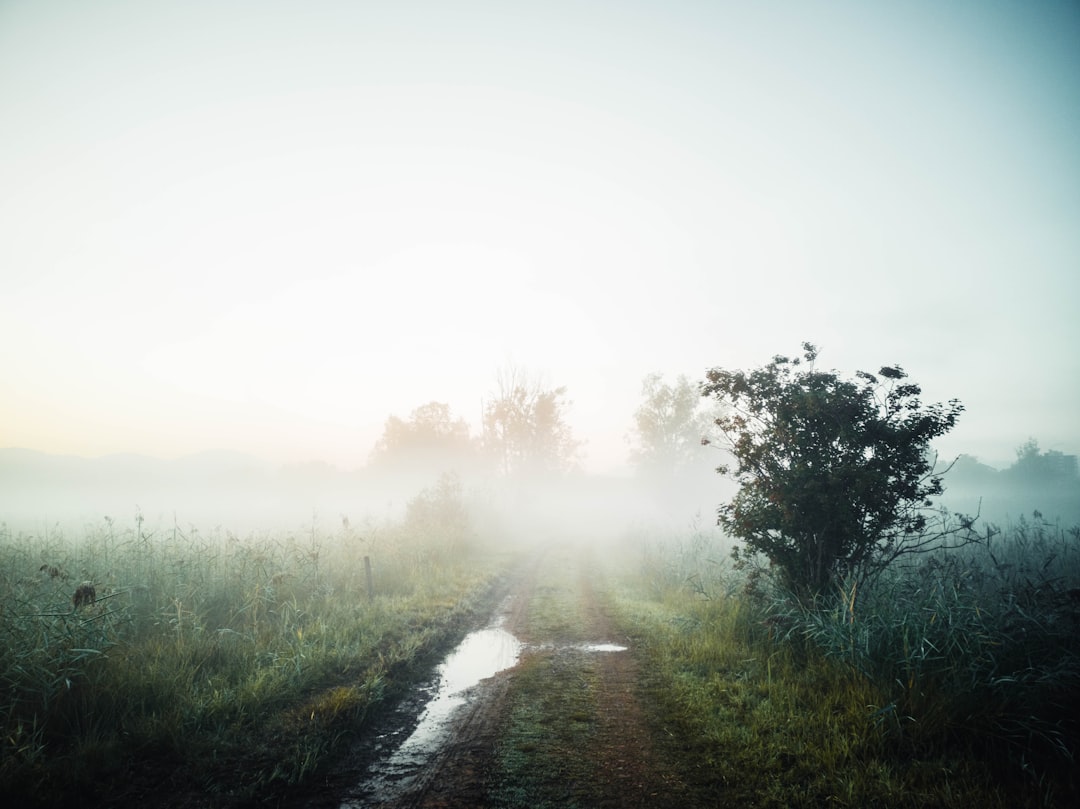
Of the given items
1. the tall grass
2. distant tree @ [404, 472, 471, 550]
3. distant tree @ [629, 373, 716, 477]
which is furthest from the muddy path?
distant tree @ [629, 373, 716, 477]

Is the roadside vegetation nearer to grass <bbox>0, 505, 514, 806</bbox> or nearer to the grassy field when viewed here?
the grassy field

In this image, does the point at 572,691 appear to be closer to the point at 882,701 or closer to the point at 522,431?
the point at 882,701

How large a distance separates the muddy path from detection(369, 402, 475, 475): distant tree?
3803cm

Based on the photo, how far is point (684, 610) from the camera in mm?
10297

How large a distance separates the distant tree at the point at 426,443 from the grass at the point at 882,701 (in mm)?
39587

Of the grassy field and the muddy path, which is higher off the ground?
the grassy field

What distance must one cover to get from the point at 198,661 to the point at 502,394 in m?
34.3

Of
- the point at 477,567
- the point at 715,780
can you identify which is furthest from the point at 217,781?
the point at 477,567

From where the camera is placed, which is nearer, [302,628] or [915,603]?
[915,603]

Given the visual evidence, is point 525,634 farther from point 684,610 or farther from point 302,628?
point 302,628

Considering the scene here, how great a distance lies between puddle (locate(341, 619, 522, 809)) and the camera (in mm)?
4469

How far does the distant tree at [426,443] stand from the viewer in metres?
45.5

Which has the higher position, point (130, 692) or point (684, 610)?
point (130, 692)

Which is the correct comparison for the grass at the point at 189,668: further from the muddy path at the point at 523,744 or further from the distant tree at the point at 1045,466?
the distant tree at the point at 1045,466
